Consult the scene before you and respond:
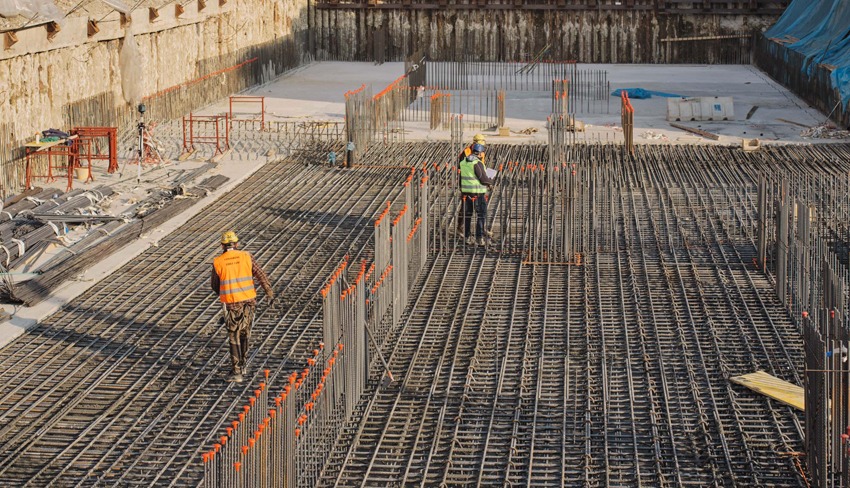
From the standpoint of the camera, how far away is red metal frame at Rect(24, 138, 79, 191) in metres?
20.4

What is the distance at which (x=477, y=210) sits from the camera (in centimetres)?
1658

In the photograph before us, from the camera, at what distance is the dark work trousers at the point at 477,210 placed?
649 inches

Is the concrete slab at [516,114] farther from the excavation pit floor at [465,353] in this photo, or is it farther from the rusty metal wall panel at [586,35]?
the rusty metal wall panel at [586,35]

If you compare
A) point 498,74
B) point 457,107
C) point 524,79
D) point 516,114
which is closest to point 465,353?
point 516,114

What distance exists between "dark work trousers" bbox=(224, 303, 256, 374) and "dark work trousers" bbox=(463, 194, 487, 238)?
532 centimetres

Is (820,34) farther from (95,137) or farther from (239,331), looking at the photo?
(239,331)

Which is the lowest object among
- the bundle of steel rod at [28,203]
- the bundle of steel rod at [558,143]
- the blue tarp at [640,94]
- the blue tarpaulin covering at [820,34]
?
the bundle of steel rod at [28,203]

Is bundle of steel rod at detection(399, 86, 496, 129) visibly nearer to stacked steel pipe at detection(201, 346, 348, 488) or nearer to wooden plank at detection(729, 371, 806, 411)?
wooden plank at detection(729, 371, 806, 411)

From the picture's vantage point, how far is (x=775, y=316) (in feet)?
44.9

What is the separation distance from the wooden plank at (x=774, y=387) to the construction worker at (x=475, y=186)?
5336 millimetres

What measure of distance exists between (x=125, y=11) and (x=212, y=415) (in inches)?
540

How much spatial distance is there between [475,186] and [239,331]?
18.0 ft


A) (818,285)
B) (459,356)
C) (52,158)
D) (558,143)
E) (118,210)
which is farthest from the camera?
(52,158)

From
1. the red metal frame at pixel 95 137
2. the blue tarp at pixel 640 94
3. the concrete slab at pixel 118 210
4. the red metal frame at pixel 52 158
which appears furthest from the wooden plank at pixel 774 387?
the blue tarp at pixel 640 94
